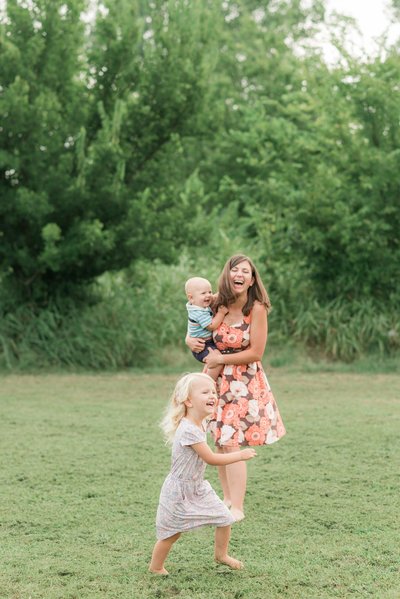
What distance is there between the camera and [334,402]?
908 cm

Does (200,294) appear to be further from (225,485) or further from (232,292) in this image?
(225,485)

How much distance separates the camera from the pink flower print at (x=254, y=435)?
509 centimetres

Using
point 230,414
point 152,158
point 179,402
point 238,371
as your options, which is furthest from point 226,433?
point 152,158

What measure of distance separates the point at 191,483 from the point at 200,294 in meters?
1.33

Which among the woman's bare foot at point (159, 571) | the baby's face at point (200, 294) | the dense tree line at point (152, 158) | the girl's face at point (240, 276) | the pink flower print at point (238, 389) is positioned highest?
the dense tree line at point (152, 158)

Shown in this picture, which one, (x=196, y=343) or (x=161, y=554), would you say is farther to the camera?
(x=196, y=343)

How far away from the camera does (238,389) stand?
17.0 feet

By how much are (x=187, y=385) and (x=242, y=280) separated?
1.13 m

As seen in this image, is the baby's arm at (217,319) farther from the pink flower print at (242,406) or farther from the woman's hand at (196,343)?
the pink flower print at (242,406)

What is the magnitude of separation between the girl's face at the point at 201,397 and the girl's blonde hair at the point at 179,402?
2 cm

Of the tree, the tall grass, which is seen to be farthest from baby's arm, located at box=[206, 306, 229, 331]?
the tall grass

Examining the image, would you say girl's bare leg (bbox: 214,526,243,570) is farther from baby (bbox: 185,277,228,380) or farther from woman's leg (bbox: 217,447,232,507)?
baby (bbox: 185,277,228,380)

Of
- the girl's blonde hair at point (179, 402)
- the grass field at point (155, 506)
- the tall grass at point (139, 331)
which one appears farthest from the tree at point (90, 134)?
the girl's blonde hair at point (179, 402)

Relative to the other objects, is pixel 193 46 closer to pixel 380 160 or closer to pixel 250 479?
pixel 380 160
